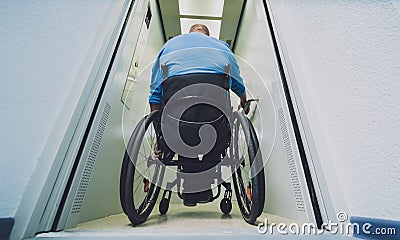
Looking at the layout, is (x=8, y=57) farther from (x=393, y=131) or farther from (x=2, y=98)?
(x=393, y=131)

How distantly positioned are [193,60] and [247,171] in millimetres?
629

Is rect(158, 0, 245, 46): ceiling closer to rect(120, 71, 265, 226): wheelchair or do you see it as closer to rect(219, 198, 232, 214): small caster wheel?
rect(120, 71, 265, 226): wheelchair

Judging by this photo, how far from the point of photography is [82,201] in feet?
2.93

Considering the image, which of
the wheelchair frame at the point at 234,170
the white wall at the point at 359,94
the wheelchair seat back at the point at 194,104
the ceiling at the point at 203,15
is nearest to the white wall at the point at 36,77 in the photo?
the wheelchair frame at the point at 234,170

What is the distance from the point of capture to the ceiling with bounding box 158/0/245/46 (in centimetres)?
298

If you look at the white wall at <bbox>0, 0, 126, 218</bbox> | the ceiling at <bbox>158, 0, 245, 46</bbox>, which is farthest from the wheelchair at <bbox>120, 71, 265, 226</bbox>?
the ceiling at <bbox>158, 0, 245, 46</bbox>

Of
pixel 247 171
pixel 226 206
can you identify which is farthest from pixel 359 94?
pixel 226 206

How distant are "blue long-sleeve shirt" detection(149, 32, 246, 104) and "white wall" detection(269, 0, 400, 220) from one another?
1.48 ft

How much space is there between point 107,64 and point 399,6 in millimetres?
1036

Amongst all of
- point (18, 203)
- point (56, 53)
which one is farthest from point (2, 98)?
point (18, 203)

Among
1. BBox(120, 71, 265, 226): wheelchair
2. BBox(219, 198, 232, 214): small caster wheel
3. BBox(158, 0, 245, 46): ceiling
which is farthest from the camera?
BBox(158, 0, 245, 46): ceiling

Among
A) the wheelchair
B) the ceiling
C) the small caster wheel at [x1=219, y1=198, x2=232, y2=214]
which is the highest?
the ceiling

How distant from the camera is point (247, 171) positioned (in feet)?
3.97

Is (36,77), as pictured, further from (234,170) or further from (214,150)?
(234,170)
